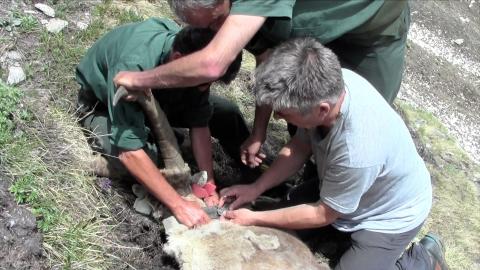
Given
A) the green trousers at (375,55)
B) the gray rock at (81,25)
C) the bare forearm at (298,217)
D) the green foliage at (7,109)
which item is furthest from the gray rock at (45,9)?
the bare forearm at (298,217)

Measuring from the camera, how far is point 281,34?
3070 mm

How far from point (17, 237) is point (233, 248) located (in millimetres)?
1092

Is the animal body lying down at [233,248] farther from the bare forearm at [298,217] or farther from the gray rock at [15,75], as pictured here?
the gray rock at [15,75]

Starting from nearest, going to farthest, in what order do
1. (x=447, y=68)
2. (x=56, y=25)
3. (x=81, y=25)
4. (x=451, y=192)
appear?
1. (x=56, y=25)
2. (x=81, y=25)
3. (x=451, y=192)
4. (x=447, y=68)

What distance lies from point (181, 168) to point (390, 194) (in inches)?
48.1

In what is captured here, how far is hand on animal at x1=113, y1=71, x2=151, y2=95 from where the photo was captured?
3018 millimetres

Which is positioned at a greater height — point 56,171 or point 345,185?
point 345,185

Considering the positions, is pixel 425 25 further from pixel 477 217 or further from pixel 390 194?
pixel 390 194

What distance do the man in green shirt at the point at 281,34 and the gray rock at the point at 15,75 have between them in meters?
1.13

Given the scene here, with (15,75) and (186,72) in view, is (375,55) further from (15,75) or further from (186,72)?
(15,75)

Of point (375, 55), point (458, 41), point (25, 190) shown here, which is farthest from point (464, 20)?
point (25, 190)

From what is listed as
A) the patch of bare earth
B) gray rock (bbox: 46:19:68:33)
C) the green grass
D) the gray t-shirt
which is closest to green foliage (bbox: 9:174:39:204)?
the gray t-shirt

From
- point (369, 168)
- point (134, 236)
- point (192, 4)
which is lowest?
point (134, 236)

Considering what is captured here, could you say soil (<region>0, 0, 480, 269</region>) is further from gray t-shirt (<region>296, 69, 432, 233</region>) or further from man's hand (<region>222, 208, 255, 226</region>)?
gray t-shirt (<region>296, 69, 432, 233</region>)
